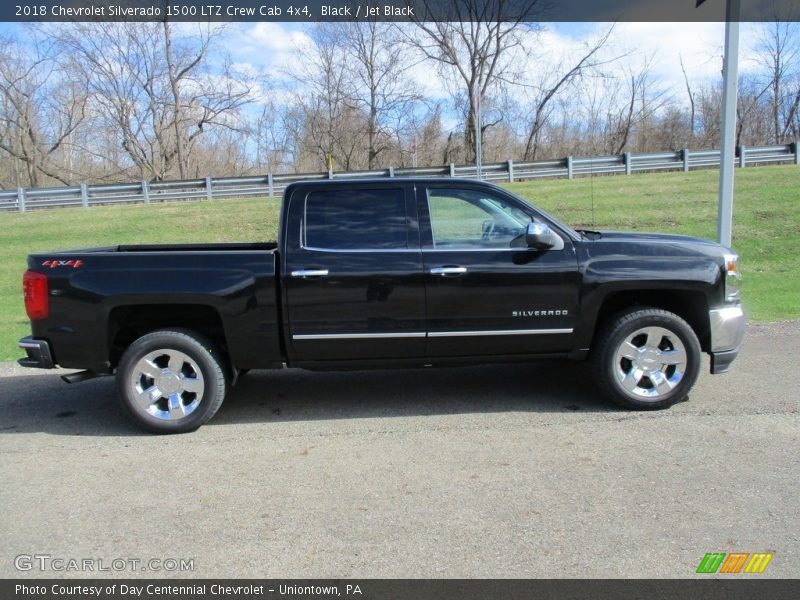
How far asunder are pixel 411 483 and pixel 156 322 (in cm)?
259

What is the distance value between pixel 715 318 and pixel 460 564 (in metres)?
3.19

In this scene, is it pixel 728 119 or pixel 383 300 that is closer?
pixel 383 300

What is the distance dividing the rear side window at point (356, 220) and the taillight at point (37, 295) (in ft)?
6.66

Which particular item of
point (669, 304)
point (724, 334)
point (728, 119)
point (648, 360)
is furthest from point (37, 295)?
point (728, 119)

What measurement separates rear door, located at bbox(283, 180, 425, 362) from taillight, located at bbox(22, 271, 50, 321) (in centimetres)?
185

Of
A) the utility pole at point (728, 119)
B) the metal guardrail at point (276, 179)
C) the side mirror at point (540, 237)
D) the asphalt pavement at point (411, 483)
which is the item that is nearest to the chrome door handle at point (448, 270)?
the side mirror at point (540, 237)

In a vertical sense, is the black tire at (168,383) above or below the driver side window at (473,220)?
below

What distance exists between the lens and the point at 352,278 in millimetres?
4781

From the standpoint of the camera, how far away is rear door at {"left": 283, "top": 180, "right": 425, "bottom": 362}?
4793 mm

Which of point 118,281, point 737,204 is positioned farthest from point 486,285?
point 737,204

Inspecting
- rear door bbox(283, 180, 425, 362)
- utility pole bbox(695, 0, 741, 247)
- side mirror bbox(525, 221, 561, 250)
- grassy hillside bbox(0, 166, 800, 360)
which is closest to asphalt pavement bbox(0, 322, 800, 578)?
rear door bbox(283, 180, 425, 362)

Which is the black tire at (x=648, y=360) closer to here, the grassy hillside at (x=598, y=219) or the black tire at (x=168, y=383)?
the black tire at (x=168, y=383)

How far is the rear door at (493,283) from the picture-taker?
191 inches

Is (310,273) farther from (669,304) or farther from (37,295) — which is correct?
(669,304)
